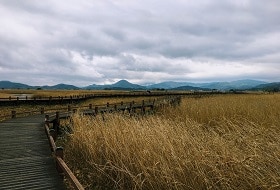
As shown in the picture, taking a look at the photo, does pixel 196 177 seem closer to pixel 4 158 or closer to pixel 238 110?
pixel 4 158

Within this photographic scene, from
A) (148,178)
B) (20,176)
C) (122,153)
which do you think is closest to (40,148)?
(20,176)

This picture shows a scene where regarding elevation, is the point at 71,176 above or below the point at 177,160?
below

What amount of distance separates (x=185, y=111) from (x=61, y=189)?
12427 millimetres

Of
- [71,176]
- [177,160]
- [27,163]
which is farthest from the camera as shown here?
[27,163]

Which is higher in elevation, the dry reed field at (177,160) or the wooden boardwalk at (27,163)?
the dry reed field at (177,160)

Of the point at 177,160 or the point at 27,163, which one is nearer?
the point at 177,160

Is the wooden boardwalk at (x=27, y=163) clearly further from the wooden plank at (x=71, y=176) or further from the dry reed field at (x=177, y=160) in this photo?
the dry reed field at (x=177, y=160)

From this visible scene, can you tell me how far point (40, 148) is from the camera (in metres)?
12.1

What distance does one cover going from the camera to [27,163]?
9.79 m

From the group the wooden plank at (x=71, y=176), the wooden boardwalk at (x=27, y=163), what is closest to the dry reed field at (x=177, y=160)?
the wooden plank at (x=71, y=176)

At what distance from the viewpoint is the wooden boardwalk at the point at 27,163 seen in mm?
7773

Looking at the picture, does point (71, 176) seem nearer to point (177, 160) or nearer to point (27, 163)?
point (177, 160)

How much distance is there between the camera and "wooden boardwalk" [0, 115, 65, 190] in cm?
777

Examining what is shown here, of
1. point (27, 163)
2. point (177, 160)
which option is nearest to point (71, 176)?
point (177, 160)
